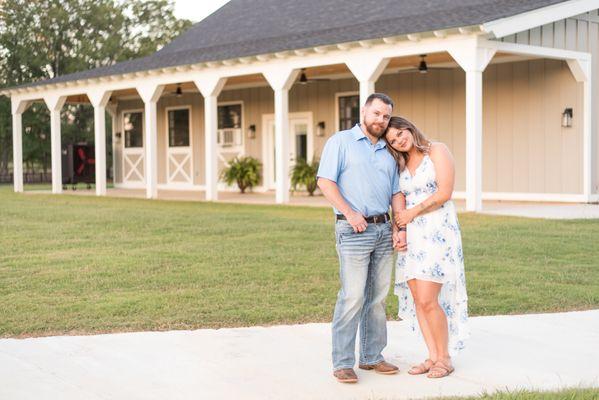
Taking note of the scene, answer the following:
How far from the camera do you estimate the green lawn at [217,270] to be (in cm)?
706

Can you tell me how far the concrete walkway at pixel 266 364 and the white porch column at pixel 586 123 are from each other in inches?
451

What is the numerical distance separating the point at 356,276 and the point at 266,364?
86 cm

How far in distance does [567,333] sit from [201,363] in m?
2.60

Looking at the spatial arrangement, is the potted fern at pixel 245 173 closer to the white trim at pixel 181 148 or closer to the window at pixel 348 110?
the white trim at pixel 181 148

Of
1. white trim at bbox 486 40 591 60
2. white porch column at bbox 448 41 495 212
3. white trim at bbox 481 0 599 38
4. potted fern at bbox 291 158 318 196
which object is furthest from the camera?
potted fern at bbox 291 158 318 196

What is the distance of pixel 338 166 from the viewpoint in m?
5.11

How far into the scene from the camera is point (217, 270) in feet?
30.1

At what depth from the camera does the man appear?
5074mm

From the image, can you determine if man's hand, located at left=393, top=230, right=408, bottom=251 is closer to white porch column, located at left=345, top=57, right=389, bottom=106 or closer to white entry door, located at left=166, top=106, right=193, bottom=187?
white porch column, located at left=345, top=57, right=389, bottom=106

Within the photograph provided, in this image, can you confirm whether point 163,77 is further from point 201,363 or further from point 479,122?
point 201,363

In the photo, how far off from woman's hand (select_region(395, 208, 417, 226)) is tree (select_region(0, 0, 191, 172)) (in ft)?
129

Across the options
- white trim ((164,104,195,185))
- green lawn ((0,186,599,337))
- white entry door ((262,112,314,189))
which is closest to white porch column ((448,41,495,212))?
green lawn ((0,186,599,337))

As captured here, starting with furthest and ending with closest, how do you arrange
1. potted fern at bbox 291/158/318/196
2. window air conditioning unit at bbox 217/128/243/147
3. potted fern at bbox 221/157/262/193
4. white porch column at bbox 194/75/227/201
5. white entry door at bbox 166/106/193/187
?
white entry door at bbox 166/106/193/187 → window air conditioning unit at bbox 217/128/243/147 → potted fern at bbox 221/157/262/193 → potted fern at bbox 291/158/318/196 → white porch column at bbox 194/75/227/201

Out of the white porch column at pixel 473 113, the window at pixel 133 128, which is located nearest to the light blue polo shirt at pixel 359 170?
the white porch column at pixel 473 113
